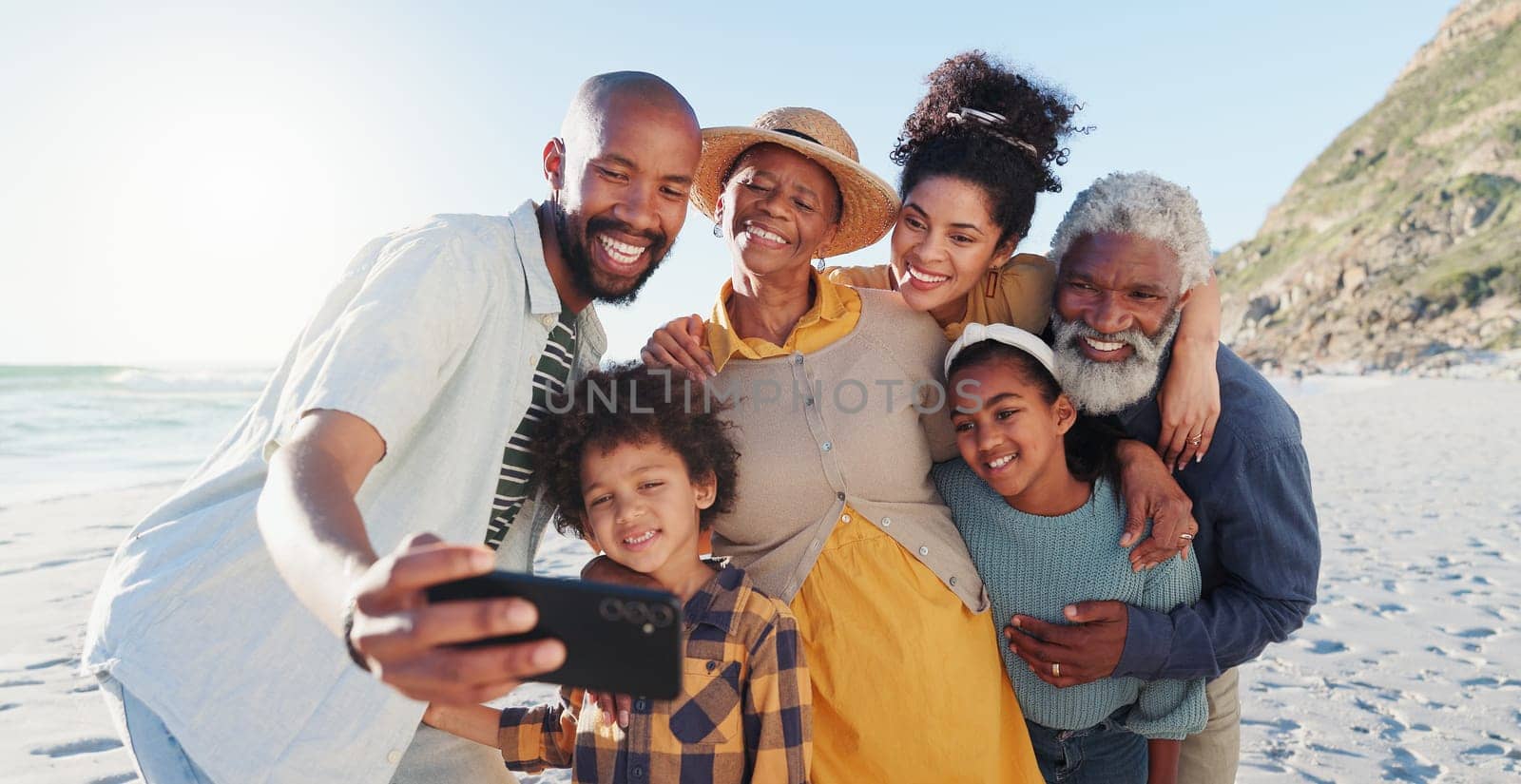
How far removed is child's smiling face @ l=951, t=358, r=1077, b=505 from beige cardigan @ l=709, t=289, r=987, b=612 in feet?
0.49

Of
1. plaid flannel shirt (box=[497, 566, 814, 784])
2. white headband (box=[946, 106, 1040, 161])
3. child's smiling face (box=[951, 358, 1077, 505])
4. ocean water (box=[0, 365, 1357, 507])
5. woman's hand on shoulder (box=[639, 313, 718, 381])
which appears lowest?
ocean water (box=[0, 365, 1357, 507])

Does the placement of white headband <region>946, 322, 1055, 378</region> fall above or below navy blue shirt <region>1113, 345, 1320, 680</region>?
above

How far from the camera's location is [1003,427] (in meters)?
2.83

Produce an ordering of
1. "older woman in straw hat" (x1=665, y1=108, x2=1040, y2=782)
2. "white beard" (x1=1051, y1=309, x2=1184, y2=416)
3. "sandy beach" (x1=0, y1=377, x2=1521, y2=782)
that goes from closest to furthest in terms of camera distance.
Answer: "older woman in straw hat" (x1=665, y1=108, x2=1040, y2=782), "white beard" (x1=1051, y1=309, x2=1184, y2=416), "sandy beach" (x1=0, y1=377, x2=1521, y2=782)

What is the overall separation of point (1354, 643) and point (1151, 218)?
4363 mm

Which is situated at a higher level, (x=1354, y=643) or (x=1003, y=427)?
(x=1003, y=427)

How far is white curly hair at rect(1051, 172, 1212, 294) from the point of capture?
305 cm

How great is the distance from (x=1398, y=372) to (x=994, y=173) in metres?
36.9

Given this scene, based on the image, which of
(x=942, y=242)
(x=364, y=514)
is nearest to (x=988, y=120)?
(x=942, y=242)

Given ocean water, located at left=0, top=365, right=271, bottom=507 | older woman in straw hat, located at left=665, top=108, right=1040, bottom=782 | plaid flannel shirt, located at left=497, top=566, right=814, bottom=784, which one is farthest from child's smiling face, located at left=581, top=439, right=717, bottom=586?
ocean water, located at left=0, top=365, right=271, bottom=507

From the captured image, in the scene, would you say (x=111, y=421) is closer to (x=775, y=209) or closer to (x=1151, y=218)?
(x=775, y=209)

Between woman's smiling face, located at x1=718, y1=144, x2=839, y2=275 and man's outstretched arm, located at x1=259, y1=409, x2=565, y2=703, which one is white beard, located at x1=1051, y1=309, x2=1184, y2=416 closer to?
woman's smiling face, located at x1=718, y1=144, x2=839, y2=275

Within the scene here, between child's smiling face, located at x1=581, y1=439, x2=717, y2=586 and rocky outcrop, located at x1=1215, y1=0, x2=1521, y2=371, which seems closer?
child's smiling face, located at x1=581, y1=439, x2=717, y2=586

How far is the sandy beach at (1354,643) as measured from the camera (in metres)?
4.37
